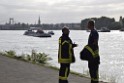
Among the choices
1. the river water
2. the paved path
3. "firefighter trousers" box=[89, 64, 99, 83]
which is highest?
"firefighter trousers" box=[89, 64, 99, 83]

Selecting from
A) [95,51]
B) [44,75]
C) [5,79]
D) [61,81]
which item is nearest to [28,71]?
[44,75]

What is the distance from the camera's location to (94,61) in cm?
912

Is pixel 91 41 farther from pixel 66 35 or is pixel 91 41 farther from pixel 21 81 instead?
pixel 21 81

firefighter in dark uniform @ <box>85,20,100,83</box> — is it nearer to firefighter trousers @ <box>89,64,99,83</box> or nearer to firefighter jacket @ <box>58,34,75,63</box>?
firefighter trousers @ <box>89,64,99,83</box>

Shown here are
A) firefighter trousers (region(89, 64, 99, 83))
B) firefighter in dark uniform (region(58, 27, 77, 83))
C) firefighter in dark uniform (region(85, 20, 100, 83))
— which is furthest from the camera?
firefighter in dark uniform (region(58, 27, 77, 83))

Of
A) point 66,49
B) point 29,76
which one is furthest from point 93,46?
point 29,76

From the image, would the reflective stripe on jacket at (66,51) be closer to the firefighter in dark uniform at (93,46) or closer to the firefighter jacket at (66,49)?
the firefighter jacket at (66,49)

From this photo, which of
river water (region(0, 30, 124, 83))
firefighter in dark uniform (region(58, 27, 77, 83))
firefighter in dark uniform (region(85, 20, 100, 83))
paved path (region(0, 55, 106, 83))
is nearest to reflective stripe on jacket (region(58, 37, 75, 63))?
firefighter in dark uniform (region(58, 27, 77, 83))

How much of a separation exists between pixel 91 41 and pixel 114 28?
18429 cm

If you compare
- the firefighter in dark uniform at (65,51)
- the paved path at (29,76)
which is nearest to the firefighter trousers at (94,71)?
the firefighter in dark uniform at (65,51)

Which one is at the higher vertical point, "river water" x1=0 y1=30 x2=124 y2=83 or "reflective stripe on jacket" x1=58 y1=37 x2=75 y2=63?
"reflective stripe on jacket" x1=58 y1=37 x2=75 y2=63

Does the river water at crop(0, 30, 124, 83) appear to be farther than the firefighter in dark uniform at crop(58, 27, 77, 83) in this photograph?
Yes

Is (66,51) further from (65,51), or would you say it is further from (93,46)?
(93,46)

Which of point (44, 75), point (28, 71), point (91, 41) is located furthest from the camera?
point (28, 71)
